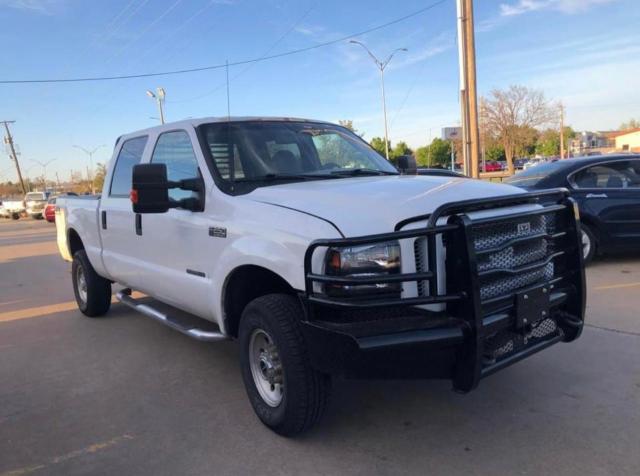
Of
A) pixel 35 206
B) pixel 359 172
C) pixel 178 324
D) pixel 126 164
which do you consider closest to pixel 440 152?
pixel 35 206

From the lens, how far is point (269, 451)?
319 cm

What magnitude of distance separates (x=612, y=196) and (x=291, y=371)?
6.43 m

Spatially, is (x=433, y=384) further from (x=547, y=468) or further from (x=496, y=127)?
(x=496, y=127)

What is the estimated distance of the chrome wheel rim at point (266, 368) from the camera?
131 inches

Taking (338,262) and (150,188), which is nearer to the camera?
(338,262)

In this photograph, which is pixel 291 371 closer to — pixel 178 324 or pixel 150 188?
pixel 150 188

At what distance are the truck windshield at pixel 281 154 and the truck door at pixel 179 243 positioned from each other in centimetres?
18

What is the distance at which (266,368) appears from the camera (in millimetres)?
3459

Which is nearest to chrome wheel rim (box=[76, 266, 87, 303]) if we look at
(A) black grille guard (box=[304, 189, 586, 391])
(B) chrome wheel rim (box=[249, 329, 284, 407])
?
(B) chrome wheel rim (box=[249, 329, 284, 407])

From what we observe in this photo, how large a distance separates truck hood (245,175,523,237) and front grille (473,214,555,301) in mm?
228

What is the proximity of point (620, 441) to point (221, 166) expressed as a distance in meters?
3.03

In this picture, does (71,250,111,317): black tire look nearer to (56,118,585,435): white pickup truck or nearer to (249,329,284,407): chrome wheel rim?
(56,118,585,435): white pickup truck

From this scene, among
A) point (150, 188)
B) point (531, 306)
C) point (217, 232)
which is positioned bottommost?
point (531, 306)

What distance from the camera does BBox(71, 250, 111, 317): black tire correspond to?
6.28 meters
